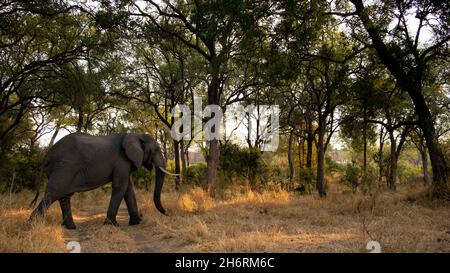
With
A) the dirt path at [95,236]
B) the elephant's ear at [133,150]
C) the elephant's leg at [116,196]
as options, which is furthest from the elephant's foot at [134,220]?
the elephant's ear at [133,150]

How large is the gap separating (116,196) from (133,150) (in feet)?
4.15

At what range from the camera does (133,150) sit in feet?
33.9

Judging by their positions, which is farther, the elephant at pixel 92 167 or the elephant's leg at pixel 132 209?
the elephant's leg at pixel 132 209

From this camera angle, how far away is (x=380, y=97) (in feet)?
48.4

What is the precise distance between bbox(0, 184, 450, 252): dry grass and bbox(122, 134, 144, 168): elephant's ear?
1599mm

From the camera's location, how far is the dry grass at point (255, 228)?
6293 mm

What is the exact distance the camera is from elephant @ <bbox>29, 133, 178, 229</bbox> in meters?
9.37

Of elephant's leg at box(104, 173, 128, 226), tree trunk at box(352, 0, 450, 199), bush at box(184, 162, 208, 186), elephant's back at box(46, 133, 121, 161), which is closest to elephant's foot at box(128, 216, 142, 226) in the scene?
elephant's leg at box(104, 173, 128, 226)

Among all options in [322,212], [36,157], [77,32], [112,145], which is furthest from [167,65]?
[322,212]

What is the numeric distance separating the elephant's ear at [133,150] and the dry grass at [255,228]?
1599 millimetres

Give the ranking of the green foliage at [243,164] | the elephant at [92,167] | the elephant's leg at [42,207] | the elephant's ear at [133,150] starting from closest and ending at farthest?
1. the elephant's leg at [42,207]
2. the elephant at [92,167]
3. the elephant's ear at [133,150]
4. the green foliage at [243,164]

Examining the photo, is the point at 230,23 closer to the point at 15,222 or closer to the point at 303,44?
the point at 303,44

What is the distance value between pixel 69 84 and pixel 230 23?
6509 millimetres

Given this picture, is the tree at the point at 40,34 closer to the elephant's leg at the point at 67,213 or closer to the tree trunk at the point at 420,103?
the elephant's leg at the point at 67,213
